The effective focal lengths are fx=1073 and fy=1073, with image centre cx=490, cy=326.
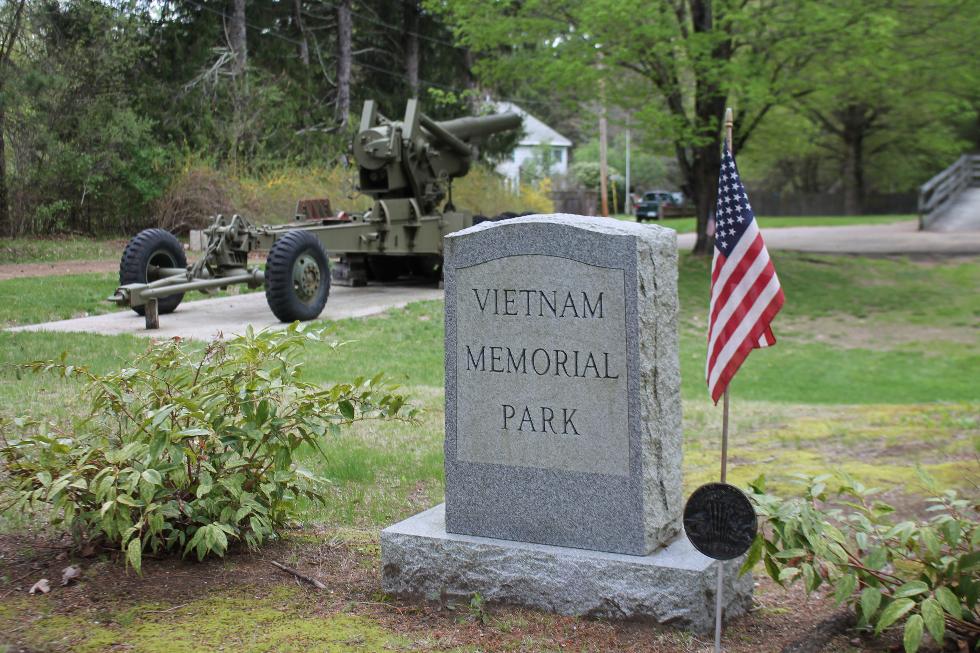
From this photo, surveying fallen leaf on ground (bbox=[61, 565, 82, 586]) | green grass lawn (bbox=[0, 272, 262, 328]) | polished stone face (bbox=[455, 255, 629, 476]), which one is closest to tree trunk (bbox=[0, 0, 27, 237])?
green grass lawn (bbox=[0, 272, 262, 328])

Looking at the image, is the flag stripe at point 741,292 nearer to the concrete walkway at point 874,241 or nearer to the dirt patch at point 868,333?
the dirt patch at point 868,333

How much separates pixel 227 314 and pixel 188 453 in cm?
935

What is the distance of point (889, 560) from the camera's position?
13.2 feet

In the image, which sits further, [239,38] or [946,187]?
[946,187]

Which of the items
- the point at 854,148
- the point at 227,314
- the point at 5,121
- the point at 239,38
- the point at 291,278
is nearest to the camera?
the point at 291,278

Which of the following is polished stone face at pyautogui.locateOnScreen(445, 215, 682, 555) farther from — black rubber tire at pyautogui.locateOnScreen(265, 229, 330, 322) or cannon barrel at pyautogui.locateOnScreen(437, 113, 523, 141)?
cannon barrel at pyautogui.locateOnScreen(437, 113, 523, 141)

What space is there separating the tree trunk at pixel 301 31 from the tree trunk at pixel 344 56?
130cm

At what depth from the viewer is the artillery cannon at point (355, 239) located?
494 inches

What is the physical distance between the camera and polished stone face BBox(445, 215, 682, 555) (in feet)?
13.8

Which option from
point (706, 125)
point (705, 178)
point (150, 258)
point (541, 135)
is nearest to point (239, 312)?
point (150, 258)

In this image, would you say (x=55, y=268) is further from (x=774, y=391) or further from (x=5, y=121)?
(x=774, y=391)

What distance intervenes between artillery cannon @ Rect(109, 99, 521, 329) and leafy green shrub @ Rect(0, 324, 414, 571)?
748 cm

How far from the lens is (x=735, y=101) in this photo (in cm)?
2216

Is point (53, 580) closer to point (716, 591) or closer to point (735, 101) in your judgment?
point (716, 591)
